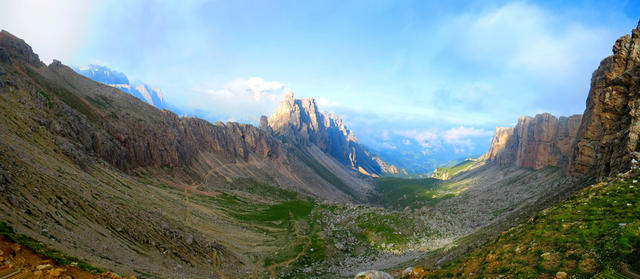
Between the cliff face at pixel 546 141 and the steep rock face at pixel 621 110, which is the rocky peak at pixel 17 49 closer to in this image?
the steep rock face at pixel 621 110

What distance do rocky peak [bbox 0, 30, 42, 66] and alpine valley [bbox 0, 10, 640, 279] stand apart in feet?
1.67

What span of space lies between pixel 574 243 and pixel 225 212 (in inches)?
3081

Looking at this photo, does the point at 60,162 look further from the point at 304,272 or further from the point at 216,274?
the point at 304,272

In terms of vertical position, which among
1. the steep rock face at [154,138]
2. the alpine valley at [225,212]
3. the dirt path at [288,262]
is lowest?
the dirt path at [288,262]

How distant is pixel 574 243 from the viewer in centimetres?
1934

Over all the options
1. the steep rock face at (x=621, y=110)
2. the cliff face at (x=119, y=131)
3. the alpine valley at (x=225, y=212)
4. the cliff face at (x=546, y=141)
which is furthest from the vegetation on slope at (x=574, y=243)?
the cliff face at (x=546, y=141)

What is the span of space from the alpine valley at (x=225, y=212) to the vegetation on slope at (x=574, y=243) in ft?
0.50

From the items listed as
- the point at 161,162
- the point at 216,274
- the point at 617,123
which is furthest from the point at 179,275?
the point at 161,162

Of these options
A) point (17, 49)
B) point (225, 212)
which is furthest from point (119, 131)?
point (225, 212)

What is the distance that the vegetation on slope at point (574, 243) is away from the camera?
51.9 ft

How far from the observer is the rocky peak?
83.6 metres

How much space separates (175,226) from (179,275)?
678 inches

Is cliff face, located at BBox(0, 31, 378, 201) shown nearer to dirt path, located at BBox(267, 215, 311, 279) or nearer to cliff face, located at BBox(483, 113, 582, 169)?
dirt path, located at BBox(267, 215, 311, 279)

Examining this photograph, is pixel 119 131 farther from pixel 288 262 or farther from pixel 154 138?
pixel 288 262
